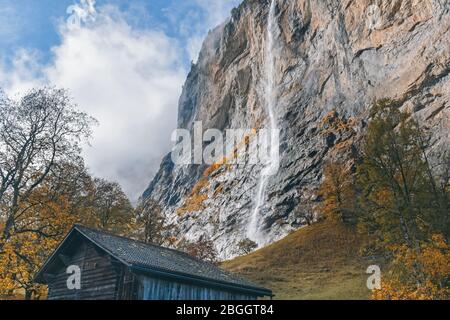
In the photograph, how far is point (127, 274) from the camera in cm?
1858

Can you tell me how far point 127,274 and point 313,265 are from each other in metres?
32.5

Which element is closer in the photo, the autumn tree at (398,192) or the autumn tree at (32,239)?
the autumn tree at (32,239)

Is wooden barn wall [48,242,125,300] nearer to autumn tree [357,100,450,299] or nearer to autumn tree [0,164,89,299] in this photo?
autumn tree [0,164,89,299]

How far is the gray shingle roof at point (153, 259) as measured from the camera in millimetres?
18328

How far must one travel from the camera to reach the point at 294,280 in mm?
41188

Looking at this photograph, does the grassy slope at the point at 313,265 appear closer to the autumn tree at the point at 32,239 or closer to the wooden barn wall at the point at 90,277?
the autumn tree at the point at 32,239
